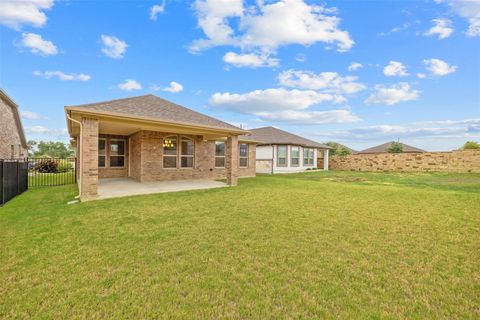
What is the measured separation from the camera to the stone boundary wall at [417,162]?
18.4 metres

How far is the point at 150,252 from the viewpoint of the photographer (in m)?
3.46

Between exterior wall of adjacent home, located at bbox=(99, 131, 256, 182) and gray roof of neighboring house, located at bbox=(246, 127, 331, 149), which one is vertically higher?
gray roof of neighboring house, located at bbox=(246, 127, 331, 149)

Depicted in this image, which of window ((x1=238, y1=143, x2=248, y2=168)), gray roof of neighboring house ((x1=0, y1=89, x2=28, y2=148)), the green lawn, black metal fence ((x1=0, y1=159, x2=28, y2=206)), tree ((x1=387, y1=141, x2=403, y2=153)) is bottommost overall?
the green lawn

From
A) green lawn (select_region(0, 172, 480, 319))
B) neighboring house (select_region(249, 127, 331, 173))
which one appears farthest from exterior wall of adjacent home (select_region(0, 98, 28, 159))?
neighboring house (select_region(249, 127, 331, 173))

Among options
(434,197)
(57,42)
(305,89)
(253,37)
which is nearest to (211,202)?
(434,197)

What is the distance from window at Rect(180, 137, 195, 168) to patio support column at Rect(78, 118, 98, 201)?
→ 18.3 ft

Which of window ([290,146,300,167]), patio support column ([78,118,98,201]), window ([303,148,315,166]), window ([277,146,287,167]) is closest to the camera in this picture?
patio support column ([78,118,98,201])

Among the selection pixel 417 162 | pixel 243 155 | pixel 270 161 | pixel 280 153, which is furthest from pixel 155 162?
pixel 417 162

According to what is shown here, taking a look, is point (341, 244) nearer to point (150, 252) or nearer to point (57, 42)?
point (150, 252)

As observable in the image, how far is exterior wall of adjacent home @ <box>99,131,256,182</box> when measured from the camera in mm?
11586

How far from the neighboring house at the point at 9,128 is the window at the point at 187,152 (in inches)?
483

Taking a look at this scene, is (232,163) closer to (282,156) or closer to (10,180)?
(10,180)

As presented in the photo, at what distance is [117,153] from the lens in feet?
45.0

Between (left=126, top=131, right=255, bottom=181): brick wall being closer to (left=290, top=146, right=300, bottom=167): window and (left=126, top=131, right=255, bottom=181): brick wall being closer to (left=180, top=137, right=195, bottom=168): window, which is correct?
(left=180, top=137, right=195, bottom=168): window
